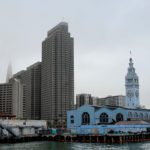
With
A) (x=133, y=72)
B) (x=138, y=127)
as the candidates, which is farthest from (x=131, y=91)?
(x=138, y=127)

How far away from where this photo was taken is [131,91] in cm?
15125

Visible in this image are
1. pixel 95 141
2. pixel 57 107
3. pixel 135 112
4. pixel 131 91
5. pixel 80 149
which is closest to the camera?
pixel 80 149

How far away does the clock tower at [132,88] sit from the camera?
151 metres

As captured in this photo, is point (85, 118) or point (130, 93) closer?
point (85, 118)

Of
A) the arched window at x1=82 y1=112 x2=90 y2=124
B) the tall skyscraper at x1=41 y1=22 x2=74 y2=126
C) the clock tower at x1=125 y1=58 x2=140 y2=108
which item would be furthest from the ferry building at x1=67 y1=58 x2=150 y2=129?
the tall skyscraper at x1=41 y1=22 x2=74 y2=126

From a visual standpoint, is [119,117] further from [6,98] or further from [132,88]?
[6,98]

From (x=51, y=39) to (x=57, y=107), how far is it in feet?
122

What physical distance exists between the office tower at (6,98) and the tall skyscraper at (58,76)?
57.0 feet

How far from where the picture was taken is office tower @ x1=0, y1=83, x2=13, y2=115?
19275 cm

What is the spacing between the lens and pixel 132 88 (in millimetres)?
151000

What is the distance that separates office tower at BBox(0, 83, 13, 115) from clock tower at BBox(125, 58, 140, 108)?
69.7 m

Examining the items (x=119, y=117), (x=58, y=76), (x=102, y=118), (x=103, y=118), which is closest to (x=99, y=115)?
(x=102, y=118)

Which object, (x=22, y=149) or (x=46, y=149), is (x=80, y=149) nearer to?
(x=46, y=149)

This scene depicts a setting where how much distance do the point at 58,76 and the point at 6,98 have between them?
33.2 m
